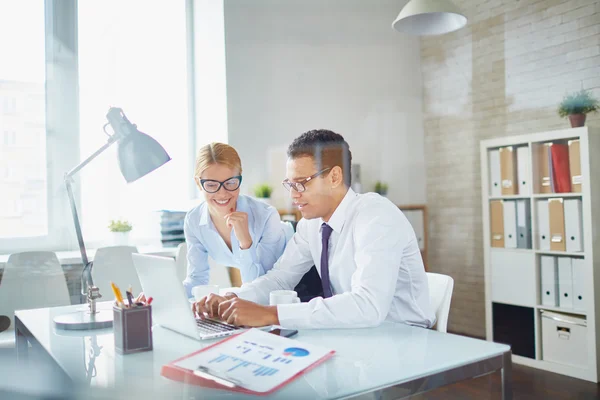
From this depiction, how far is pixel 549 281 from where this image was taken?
2537mm

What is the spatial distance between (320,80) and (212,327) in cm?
176

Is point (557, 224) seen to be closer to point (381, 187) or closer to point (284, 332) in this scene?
point (381, 187)

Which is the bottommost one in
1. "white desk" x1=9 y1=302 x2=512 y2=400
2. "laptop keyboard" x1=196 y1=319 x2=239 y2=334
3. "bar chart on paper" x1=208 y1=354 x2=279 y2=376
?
"white desk" x1=9 y1=302 x2=512 y2=400

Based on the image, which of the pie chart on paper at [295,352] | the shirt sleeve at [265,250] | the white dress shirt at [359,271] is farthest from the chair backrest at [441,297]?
the pie chart on paper at [295,352]

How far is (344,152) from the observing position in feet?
5.63

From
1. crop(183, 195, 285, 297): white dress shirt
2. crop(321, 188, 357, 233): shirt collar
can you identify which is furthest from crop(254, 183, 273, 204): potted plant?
crop(321, 188, 357, 233): shirt collar

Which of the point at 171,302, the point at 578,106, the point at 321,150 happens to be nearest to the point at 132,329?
the point at 171,302

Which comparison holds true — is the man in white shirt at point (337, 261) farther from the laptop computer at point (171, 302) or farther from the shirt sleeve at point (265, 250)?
the shirt sleeve at point (265, 250)

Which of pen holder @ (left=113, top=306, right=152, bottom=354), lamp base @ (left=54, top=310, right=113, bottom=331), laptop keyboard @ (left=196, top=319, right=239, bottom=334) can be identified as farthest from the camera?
lamp base @ (left=54, top=310, right=113, bottom=331)

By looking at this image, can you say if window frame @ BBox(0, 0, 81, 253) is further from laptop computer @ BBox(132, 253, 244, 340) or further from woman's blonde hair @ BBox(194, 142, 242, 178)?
laptop computer @ BBox(132, 253, 244, 340)

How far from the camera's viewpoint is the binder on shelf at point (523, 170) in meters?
2.60

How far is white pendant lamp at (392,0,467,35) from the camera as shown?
264 centimetres

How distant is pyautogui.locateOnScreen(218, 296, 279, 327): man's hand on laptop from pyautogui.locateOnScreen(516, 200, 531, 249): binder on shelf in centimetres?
191

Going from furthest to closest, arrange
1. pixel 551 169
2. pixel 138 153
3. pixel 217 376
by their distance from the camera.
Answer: pixel 551 169, pixel 138 153, pixel 217 376
